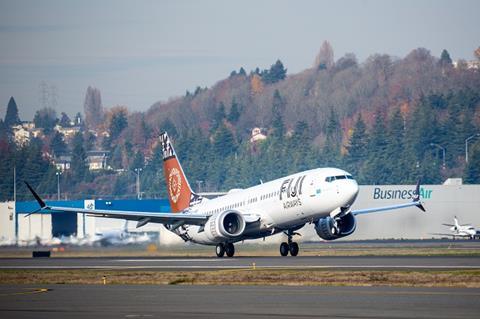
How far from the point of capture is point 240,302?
3125 cm

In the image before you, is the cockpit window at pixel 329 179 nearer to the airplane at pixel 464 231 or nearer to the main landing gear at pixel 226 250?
the main landing gear at pixel 226 250

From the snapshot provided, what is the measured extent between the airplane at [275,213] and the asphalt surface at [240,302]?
840 inches

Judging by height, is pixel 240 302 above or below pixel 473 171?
below

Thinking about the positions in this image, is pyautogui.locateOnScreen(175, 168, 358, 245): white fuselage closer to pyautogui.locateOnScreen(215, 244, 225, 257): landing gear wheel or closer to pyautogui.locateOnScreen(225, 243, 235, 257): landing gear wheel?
pyautogui.locateOnScreen(215, 244, 225, 257): landing gear wheel

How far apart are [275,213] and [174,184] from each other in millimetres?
14852

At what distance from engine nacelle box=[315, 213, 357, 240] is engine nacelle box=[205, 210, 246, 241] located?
434 cm

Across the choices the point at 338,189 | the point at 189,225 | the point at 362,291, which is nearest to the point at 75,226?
the point at 189,225

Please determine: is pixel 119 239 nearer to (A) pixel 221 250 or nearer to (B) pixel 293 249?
(A) pixel 221 250

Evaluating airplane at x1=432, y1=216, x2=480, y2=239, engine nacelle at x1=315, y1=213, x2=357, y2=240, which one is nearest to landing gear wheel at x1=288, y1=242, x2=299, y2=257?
engine nacelle at x1=315, y1=213, x2=357, y2=240

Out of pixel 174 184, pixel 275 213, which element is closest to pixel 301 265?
pixel 275 213

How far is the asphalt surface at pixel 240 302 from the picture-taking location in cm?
2820

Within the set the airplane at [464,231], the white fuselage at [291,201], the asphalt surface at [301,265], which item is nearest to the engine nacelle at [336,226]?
the white fuselage at [291,201]

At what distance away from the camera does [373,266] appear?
45.2 m

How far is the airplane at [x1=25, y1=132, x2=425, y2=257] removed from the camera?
57641 mm
